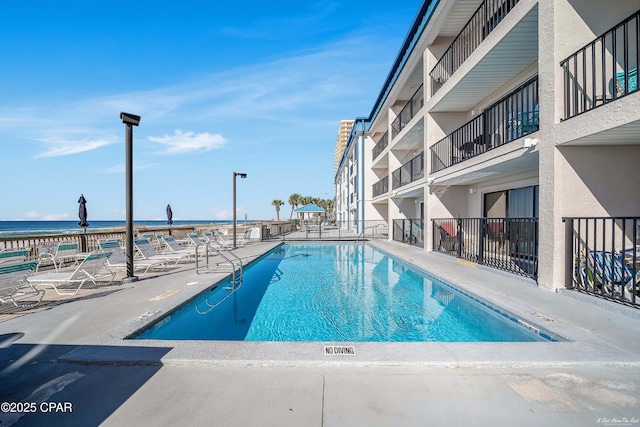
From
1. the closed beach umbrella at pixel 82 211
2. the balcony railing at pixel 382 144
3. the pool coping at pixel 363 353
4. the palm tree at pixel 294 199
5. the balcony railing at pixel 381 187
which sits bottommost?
the pool coping at pixel 363 353

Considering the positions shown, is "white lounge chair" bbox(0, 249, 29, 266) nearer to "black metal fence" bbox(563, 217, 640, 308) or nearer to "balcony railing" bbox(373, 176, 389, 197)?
"black metal fence" bbox(563, 217, 640, 308)

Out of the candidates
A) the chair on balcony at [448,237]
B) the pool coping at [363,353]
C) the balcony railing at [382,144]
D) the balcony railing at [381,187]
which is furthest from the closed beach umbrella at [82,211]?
the balcony railing at [382,144]

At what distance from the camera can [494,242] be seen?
27.9ft

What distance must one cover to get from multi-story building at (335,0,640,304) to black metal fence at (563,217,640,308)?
1.7 inches

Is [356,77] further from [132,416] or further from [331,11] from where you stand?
[132,416]

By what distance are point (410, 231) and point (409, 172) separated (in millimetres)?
3187

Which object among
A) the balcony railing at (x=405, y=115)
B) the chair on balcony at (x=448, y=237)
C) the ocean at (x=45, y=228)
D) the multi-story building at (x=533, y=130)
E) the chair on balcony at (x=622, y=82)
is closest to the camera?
the chair on balcony at (x=622, y=82)

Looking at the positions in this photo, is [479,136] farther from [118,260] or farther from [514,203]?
[118,260]

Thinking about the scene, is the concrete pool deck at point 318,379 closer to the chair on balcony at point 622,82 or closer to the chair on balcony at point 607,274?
the chair on balcony at point 607,274

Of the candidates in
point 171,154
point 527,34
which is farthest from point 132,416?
point 171,154

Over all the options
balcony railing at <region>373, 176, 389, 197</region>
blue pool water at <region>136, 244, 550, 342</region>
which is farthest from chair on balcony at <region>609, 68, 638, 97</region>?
balcony railing at <region>373, 176, 389, 197</region>

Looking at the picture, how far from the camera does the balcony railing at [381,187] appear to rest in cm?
2142

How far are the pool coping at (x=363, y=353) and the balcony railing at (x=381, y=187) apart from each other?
18.0 meters

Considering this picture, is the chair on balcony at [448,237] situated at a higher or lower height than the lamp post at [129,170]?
lower
